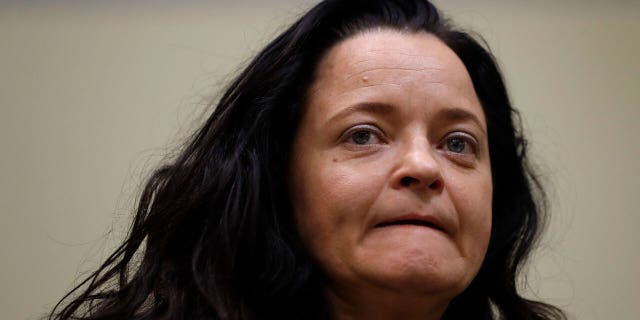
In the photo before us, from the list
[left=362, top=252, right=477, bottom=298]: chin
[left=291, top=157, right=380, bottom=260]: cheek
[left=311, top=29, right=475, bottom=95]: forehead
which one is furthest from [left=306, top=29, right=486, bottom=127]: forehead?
[left=362, top=252, right=477, bottom=298]: chin

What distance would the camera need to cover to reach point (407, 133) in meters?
1.42

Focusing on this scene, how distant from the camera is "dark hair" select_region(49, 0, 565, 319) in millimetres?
1397

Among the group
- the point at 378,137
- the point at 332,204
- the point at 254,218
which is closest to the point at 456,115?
the point at 378,137

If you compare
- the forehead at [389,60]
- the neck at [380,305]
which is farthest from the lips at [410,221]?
→ the forehead at [389,60]

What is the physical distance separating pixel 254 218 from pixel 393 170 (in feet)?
0.78

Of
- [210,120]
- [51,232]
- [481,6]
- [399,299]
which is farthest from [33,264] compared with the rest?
[481,6]

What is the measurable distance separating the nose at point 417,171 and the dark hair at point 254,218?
0.22 meters

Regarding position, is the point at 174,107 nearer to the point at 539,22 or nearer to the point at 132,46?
the point at 132,46

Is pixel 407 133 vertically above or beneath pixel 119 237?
above

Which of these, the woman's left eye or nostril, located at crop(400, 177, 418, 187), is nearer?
nostril, located at crop(400, 177, 418, 187)

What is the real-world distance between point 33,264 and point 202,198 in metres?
0.66

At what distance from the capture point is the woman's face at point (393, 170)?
1.35 metres

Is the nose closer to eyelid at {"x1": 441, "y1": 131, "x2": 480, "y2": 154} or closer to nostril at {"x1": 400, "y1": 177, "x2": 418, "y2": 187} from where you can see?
nostril at {"x1": 400, "y1": 177, "x2": 418, "y2": 187}

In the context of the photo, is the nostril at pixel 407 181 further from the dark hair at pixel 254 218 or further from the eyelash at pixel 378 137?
the dark hair at pixel 254 218
